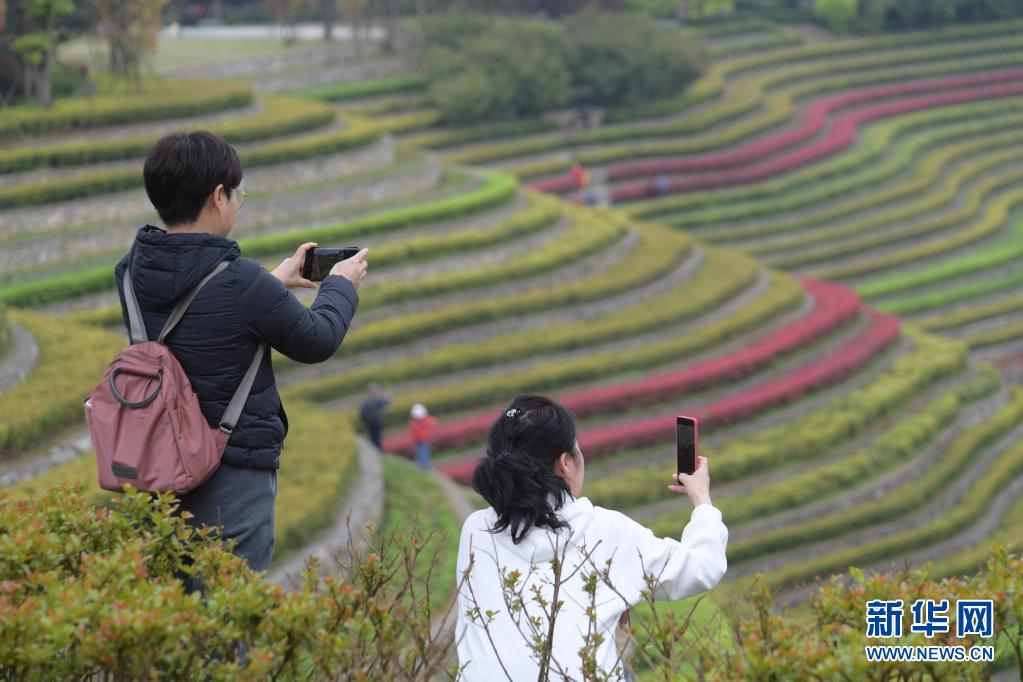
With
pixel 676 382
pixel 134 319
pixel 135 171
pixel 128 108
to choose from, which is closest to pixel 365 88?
pixel 128 108

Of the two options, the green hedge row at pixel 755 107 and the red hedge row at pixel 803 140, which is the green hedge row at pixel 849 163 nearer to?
the red hedge row at pixel 803 140

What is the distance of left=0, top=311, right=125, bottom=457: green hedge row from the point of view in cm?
1276

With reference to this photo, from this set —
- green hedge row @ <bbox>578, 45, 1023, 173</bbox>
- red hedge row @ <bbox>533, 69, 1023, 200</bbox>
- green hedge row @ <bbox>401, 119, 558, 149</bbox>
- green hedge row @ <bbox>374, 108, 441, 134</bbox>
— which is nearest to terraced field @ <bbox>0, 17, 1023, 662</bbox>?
red hedge row @ <bbox>533, 69, 1023, 200</bbox>

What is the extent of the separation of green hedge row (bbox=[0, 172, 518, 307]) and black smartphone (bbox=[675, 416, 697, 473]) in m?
14.0

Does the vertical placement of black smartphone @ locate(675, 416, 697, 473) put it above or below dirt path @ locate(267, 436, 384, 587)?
above

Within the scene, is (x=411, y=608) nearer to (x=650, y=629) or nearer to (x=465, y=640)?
(x=465, y=640)

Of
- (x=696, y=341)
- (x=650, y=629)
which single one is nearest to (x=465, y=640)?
(x=650, y=629)

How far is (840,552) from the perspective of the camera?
2008 centimetres

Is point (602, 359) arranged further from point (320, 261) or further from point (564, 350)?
point (320, 261)

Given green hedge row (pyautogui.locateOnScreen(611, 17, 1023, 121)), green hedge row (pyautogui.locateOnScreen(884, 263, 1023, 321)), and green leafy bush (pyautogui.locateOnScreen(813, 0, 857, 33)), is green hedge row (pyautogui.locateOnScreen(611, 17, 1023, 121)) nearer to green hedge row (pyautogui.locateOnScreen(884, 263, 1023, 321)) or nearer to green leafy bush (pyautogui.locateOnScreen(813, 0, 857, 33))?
green leafy bush (pyautogui.locateOnScreen(813, 0, 857, 33))

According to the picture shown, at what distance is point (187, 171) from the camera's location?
14.5 ft

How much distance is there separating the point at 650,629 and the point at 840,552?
657 inches

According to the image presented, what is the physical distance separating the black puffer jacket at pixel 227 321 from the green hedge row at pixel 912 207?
32.0m

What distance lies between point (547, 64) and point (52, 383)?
2964 cm
